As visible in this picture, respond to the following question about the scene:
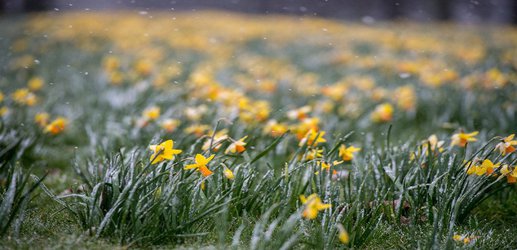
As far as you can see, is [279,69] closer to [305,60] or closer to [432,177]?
[305,60]

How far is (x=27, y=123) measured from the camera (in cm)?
298

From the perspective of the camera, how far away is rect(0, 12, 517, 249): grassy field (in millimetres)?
1618

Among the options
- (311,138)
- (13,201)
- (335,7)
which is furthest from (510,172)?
(335,7)

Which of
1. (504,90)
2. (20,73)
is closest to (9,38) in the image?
(20,73)

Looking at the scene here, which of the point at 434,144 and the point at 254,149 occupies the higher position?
the point at 434,144

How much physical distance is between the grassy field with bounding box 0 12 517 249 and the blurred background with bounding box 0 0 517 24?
6697 mm

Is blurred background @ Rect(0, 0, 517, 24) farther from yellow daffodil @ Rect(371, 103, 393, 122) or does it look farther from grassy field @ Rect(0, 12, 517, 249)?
yellow daffodil @ Rect(371, 103, 393, 122)

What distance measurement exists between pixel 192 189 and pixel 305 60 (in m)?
5.63

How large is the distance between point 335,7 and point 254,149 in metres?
13.9

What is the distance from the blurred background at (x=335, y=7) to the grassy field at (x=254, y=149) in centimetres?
670

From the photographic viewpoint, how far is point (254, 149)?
8.20 ft

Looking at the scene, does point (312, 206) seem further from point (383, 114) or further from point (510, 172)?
point (383, 114)

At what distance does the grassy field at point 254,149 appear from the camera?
1.62 m

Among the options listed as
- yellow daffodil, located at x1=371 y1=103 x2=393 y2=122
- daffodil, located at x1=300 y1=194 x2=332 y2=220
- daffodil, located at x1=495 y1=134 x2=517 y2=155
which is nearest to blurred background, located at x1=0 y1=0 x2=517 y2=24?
yellow daffodil, located at x1=371 y1=103 x2=393 y2=122
